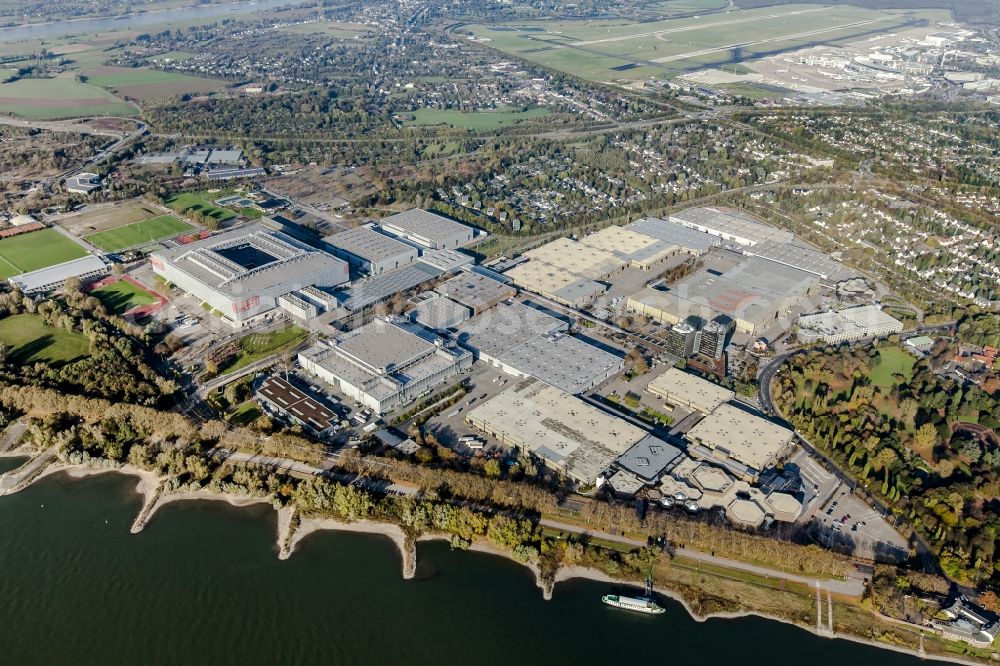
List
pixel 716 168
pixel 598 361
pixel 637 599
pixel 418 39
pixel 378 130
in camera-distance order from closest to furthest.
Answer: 1. pixel 637 599
2. pixel 598 361
3. pixel 716 168
4. pixel 378 130
5. pixel 418 39

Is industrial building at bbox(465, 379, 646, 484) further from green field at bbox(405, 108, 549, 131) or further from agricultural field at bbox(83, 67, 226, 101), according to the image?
agricultural field at bbox(83, 67, 226, 101)

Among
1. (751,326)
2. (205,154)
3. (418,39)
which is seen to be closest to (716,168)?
(751,326)

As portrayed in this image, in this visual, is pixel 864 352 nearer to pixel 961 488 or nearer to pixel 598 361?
pixel 961 488

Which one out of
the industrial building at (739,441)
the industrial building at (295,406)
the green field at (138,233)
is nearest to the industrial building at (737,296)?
the industrial building at (739,441)

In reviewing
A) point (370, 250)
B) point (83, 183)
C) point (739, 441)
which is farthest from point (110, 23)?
point (739, 441)

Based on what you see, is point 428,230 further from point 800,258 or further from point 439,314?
point 800,258
